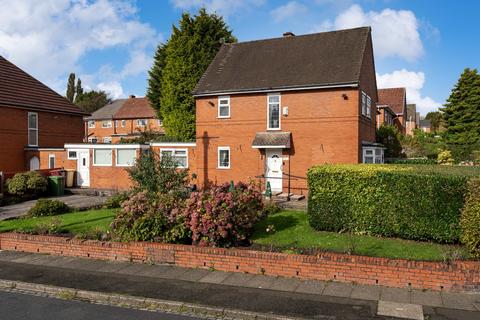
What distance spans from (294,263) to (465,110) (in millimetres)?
38710

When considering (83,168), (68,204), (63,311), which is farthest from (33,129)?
(63,311)

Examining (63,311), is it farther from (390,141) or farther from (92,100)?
(92,100)

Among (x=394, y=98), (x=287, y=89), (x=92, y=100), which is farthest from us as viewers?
(x=92, y=100)

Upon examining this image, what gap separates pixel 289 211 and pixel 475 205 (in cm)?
664

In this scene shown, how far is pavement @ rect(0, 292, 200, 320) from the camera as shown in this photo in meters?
6.86

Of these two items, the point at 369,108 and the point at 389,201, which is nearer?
the point at 389,201

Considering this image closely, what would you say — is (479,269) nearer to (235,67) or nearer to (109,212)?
(109,212)

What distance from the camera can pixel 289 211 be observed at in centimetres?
1416

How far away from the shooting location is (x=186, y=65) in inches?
1353

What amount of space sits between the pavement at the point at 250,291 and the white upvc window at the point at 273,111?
45.3 feet

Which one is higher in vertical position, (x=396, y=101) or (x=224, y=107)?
(x=396, y=101)

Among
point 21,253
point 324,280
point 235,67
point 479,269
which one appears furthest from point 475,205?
point 235,67

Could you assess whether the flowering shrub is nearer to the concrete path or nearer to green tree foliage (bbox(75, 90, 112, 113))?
the concrete path

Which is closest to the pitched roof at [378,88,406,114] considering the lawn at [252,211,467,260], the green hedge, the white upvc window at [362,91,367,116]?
the white upvc window at [362,91,367,116]
